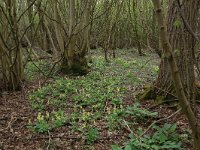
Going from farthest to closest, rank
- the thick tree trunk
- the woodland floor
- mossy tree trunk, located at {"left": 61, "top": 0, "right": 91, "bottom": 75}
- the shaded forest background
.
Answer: mossy tree trunk, located at {"left": 61, "top": 0, "right": 91, "bottom": 75} → the thick tree trunk → the woodland floor → the shaded forest background

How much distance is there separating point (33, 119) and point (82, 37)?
6.17 m

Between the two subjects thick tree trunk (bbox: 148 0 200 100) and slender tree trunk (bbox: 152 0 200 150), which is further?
thick tree trunk (bbox: 148 0 200 100)

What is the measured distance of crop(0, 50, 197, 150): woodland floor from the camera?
15.0 feet

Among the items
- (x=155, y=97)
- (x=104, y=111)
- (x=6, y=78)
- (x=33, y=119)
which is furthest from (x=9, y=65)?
(x=155, y=97)

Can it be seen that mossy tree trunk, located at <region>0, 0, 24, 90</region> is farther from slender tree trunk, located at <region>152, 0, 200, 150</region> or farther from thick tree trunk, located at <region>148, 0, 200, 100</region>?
slender tree trunk, located at <region>152, 0, 200, 150</region>

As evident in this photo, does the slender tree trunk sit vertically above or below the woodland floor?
above

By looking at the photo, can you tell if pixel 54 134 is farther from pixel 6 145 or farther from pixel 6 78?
pixel 6 78

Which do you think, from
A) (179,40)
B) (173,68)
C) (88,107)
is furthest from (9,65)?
(173,68)

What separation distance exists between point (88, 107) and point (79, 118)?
2.70ft

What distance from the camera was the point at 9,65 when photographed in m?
7.87

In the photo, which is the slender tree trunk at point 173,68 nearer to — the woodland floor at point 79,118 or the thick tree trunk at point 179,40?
the woodland floor at point 79,118

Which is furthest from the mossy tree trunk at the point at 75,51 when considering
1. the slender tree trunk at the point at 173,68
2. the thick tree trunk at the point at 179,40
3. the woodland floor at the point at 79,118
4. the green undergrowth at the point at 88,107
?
the slender tree trunk at the point at 173,68

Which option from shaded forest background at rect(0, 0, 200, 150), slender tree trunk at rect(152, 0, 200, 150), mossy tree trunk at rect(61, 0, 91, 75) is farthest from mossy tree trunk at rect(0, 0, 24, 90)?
slender tree trunk at rect(152, 0, 200, 150)

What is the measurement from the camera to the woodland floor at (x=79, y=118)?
15.0 ft
